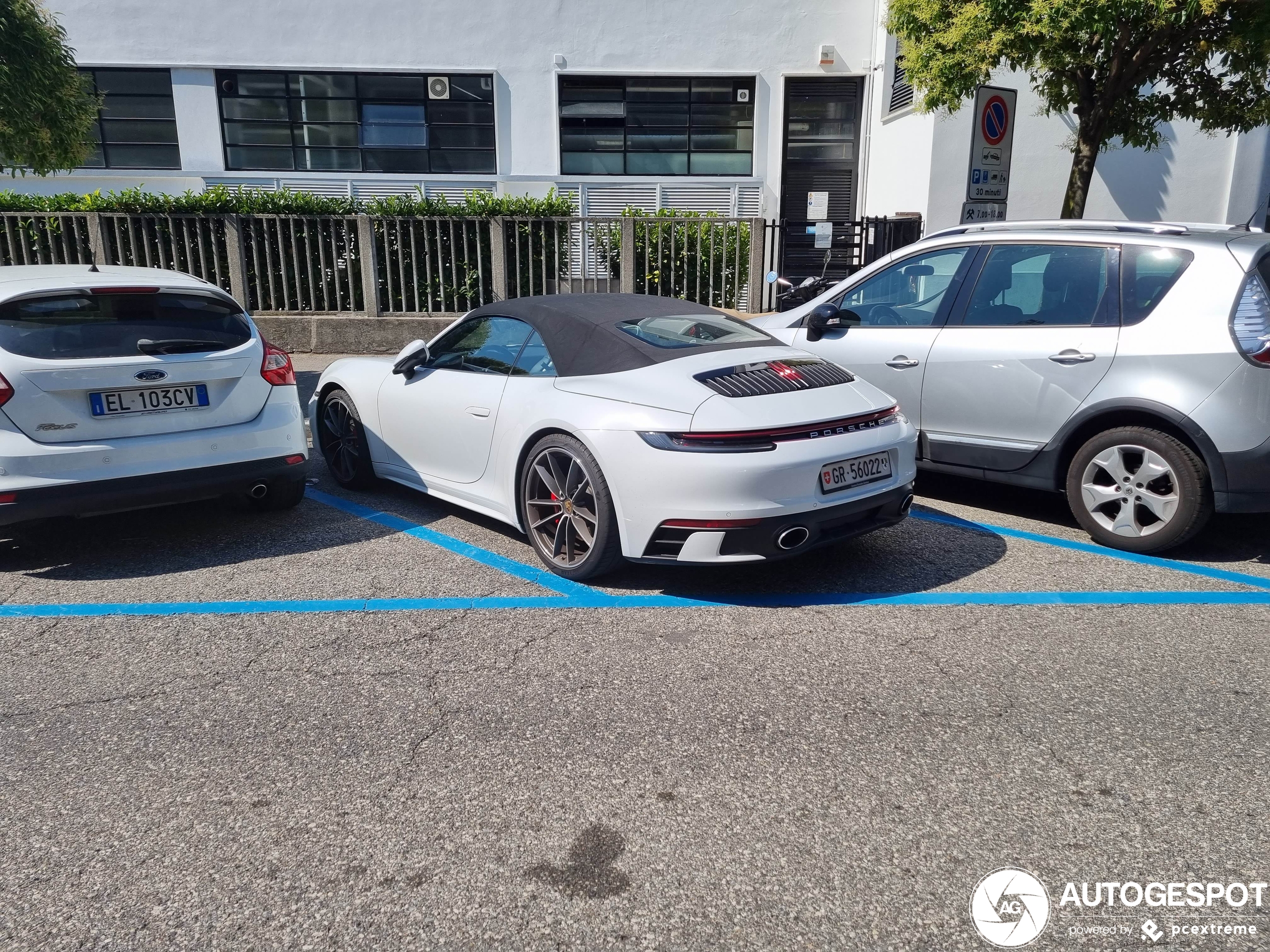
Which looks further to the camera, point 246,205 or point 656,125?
point 656,125

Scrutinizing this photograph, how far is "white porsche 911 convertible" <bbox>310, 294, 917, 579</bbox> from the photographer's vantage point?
13.7 feet

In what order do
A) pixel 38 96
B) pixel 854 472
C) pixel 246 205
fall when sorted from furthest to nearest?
1. pixel 246 205
2. pixel 38 96
3. pixel 854 472

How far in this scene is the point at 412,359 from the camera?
5812 millimetres

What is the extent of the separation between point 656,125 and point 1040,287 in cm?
1498

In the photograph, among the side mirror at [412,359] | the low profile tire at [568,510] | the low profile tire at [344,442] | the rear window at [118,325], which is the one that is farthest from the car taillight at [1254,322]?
the rear window at [118,325]

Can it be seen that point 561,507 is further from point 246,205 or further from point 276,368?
point 246,205

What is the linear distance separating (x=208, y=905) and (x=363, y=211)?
11164 millimetres

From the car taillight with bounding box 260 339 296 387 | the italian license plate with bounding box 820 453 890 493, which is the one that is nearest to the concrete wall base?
the car taillight with bounding box 260 339 296 387

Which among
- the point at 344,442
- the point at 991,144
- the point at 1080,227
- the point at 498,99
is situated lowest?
the point at 344,442

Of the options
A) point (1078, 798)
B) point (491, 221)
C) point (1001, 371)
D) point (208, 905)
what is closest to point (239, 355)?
point (208, 905)

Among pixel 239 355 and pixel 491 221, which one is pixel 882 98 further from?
pixel 239 355

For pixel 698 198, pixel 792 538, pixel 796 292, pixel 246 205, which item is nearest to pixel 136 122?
pixel 246 205

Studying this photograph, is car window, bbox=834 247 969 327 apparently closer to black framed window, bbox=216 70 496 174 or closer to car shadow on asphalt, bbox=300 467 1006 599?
car shadow on asphalt, bbox=300 467 1006 599

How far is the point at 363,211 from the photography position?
12.4 metres
